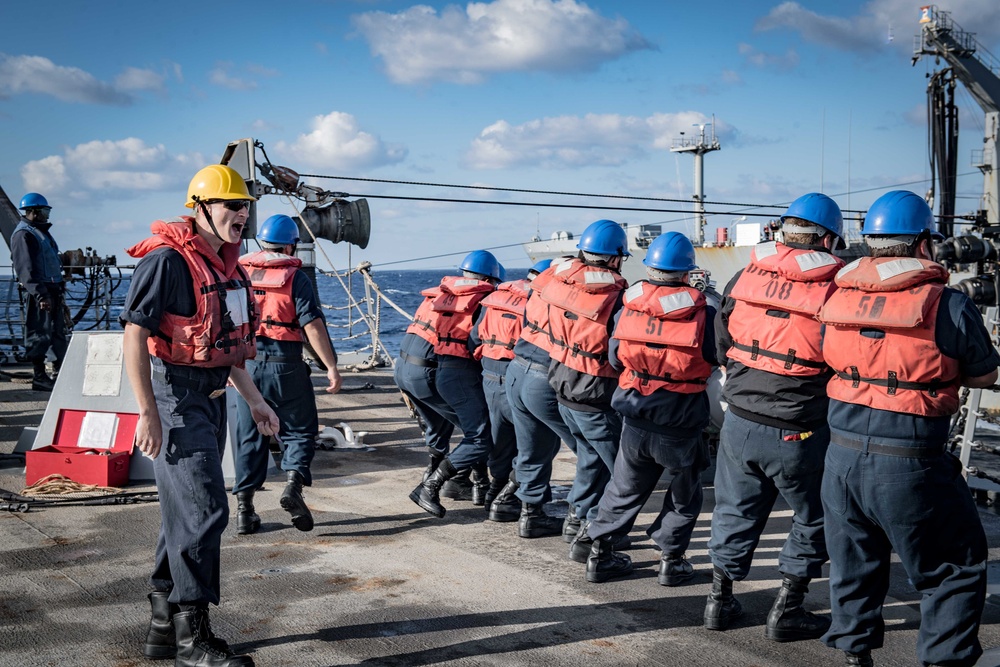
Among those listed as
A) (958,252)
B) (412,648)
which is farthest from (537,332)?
(958,252)

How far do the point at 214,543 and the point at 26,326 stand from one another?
341 inches

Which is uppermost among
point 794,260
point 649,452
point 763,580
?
point 794,260

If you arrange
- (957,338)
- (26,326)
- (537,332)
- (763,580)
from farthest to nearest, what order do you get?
(26,326), (537,332), (763,580), (957,338)

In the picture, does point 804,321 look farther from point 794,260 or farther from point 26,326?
point 26,326

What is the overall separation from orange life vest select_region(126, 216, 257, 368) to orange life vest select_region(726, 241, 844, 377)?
248 cm

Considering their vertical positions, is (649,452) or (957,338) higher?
(957,338)

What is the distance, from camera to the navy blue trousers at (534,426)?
249 inches

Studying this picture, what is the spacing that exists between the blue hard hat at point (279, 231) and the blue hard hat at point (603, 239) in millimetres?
2175

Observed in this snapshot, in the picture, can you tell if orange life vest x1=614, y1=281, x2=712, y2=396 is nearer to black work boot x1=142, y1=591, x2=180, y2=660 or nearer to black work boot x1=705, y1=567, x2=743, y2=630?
black work boot x1=705, y1=567, x2=743, y2=630

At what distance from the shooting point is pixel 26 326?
11.3 meters

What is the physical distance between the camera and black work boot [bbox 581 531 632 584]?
17.6 feet

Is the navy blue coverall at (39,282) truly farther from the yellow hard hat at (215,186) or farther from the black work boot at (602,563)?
the black work boot at (602,563)

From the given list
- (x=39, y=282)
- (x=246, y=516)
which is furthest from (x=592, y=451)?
(x=39, y=282)

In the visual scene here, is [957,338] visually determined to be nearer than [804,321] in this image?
Yes
